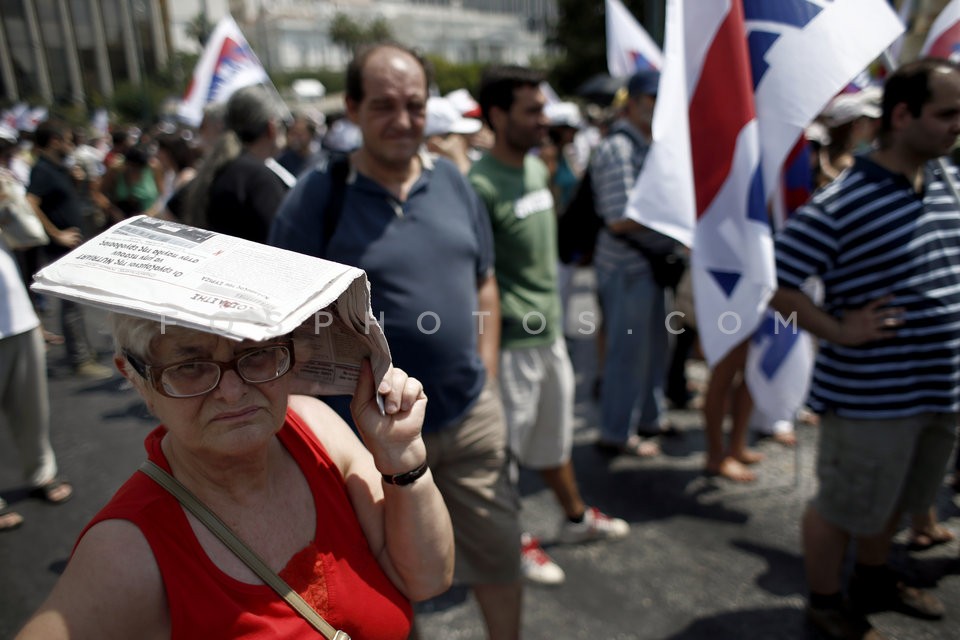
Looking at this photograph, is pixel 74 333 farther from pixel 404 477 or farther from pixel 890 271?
pixel 890 271

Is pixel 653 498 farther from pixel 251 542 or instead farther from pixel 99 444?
pixel 99 444

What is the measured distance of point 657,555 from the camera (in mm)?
3086

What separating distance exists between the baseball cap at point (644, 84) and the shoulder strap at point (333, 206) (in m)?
2.20

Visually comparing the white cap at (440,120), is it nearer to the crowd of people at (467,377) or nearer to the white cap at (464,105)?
the crowd of people at (467,377)

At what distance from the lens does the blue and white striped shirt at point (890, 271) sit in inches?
86.9

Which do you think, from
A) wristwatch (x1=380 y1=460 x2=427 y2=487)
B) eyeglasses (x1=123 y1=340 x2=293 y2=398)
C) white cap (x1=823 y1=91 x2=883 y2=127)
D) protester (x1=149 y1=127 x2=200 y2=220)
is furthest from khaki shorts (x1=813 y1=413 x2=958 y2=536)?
protester (x1=149 y1=127 x2=200 y2=220)

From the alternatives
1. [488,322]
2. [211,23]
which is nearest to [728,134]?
[488,322]

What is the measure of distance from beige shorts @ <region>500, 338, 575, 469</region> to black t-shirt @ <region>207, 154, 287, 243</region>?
1203 millimetres

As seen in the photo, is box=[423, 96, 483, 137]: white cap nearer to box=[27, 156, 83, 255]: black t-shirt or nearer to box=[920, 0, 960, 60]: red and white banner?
box=[920, 0, 960, 60]: red and white banner

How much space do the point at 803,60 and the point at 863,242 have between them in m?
0.63

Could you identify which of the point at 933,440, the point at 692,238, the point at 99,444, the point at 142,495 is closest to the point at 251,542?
the point at 142,495

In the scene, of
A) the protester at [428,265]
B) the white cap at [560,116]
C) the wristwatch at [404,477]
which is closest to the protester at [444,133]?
the protester at [428,265]

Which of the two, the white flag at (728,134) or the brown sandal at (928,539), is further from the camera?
the brown sandal at (928,539)

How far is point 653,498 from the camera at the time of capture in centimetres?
358
